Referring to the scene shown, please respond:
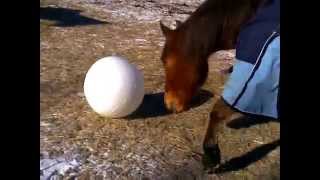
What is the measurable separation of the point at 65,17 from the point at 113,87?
3.51 metres

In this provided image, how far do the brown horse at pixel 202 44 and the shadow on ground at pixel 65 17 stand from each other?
3.65 metres

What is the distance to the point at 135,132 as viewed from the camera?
506cm

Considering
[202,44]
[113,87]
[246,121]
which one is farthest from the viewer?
[246,121]

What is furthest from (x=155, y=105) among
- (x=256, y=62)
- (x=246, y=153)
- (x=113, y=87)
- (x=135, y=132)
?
(x=256, y=62)

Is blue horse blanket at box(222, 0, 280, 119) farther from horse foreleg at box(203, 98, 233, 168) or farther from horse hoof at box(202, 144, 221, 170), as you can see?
horse hoof at box(202, 144, 221, 170)

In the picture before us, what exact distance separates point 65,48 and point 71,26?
97cm

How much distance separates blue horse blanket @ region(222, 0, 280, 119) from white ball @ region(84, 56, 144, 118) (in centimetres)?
93

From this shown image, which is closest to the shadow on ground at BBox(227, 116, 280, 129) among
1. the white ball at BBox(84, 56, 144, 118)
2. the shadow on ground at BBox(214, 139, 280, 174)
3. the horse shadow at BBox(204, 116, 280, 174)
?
the horse shadow at BBox(204, 116, 280, 174)

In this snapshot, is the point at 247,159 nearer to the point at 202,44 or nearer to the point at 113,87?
the point at 202,44

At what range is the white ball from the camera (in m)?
5.02

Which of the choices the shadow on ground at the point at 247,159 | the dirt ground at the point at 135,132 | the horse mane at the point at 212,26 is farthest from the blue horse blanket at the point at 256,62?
the dirt ground at the point at 135,132

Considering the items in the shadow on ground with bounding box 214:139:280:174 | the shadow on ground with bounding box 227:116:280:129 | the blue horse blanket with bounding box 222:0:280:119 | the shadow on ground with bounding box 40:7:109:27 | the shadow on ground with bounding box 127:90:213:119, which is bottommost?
the shadow on ground with bounding box 214:139:280:174

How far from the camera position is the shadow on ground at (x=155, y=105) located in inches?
213

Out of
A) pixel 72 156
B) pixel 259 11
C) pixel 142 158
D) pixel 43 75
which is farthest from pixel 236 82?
pixel 43 75
